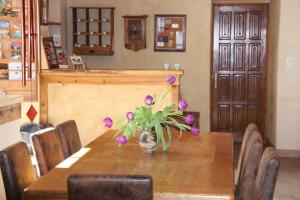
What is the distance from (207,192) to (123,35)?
5.88 metres

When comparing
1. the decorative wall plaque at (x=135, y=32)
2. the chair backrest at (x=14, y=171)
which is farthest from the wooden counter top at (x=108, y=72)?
the chair backrest at (x=14, y=171)

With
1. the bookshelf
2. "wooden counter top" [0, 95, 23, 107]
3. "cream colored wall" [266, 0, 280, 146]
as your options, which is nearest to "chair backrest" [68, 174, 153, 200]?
"wooden counter top" [0, 95, 23, 107]

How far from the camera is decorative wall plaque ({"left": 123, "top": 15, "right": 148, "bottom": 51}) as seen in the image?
7.77 meters

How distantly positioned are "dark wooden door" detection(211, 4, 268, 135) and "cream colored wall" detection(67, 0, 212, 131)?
327 mm

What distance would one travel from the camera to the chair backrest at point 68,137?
344 cm

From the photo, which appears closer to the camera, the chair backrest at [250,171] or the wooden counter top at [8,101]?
the chair backrest at [250,171]

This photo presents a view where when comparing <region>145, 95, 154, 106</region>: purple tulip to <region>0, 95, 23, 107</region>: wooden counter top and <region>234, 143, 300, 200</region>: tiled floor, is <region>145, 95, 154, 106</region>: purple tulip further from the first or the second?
<region>234, 143, 300, 200</region>: tiled floor

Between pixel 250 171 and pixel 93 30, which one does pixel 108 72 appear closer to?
pixel 93 30

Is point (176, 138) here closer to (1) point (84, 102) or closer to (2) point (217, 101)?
(1) point (84, 102)

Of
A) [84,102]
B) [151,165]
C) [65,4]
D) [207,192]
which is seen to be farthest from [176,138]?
[65,4]

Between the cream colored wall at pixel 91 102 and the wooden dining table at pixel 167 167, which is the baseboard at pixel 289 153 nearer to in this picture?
the cream colored wall at pixel 91 102

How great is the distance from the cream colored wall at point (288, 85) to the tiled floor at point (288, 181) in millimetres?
361

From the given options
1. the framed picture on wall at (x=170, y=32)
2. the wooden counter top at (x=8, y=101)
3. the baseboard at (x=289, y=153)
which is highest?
the framed picture on wall at (x=170, y=32)

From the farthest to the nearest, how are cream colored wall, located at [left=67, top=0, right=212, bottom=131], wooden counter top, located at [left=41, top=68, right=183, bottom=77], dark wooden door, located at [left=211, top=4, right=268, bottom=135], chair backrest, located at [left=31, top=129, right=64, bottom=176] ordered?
dark wooden door, located at [left=211, top=4, right=268, bottom=135]
cream colored wall, located at [left=67, top=0, right=212, bottom=131]
wooden counter top, located at [left=41, top=68, right=183, bottom=77]
chair backrest, located at [left=31, top=129, right=64, bottom=176]
